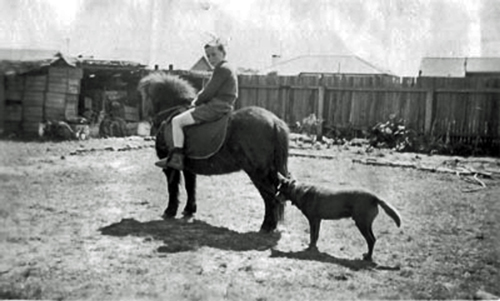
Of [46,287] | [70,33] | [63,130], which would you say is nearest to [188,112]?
[70,33]

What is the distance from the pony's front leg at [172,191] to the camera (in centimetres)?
507

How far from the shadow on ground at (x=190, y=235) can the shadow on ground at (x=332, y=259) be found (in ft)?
0.91

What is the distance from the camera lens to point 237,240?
4383 millimetres

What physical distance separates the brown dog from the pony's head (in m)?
1.57

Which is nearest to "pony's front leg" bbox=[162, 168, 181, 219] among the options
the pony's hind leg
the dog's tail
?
the pony's hind leg

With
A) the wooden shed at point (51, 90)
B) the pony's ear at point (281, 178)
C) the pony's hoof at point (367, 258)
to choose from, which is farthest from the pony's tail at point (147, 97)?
the wooden shed at point (51, 90)

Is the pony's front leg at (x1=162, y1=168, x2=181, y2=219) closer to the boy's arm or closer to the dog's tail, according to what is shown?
the boy's arm

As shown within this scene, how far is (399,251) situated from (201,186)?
300 cm

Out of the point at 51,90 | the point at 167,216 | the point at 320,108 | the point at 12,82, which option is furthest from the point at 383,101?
the point at 51,90

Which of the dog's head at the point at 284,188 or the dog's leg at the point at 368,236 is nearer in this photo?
the dog's leg at the point at 368,236

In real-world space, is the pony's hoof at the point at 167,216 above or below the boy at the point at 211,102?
below

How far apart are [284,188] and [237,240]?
69 cm

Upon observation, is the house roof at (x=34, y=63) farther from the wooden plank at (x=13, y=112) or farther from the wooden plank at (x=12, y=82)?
the wooden plank at (x=13, y=112)

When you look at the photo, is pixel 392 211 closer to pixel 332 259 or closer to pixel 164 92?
pixel 332 259
